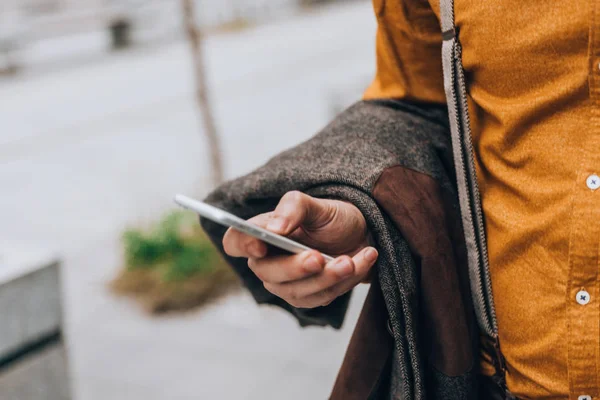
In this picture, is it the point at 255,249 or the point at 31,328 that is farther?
the point at 31,328

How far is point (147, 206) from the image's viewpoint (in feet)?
21.2

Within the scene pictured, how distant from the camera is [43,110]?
37.6 ft

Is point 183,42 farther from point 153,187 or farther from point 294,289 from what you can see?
point 294,289

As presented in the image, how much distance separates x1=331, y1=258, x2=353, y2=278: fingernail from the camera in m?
1.09

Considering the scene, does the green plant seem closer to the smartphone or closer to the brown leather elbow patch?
the brown leather elbow patch

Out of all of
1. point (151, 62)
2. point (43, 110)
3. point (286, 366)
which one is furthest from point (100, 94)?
point (286, 366)

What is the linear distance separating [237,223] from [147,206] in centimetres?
555

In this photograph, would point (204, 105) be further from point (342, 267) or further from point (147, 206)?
point (342, 267)

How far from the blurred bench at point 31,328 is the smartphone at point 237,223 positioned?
1.63 meters

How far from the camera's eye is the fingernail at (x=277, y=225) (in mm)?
1095

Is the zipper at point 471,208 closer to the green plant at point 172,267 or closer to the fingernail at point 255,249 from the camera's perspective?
the fingernail at point 255,249

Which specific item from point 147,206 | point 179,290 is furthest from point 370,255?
point 147,206

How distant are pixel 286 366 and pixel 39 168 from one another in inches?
209


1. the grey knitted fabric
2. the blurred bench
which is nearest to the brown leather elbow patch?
the grey knitted fabric
